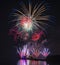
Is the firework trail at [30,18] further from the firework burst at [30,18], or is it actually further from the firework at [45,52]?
the firework at [45,52]

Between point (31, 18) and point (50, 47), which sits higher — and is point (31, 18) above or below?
above

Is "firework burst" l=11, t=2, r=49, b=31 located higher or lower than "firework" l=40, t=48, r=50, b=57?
higher

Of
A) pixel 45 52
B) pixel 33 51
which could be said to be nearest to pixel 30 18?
pixel 33 51

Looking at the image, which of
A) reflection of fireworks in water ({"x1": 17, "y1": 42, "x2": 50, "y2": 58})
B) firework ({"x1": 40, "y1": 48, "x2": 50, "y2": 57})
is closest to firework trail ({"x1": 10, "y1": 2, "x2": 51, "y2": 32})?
reflection of fireworks in water ({"x1": 17, "y1": 42, "x2": 50, "y2": 58})

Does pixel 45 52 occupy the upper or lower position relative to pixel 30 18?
lower

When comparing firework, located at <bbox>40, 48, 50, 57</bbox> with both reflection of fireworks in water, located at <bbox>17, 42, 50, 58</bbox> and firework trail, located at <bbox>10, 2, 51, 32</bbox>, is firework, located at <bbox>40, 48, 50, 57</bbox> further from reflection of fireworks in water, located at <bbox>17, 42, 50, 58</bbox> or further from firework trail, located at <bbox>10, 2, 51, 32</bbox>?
firework trail, located at <bbox>10, 2, 51, 32</bbox>

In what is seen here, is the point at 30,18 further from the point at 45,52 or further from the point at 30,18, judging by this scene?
the point at 45,52

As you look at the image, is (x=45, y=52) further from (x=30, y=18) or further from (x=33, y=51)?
(x=30, y=18)

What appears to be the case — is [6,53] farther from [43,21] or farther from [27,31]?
[43,21]

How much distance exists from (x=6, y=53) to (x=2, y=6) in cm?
211

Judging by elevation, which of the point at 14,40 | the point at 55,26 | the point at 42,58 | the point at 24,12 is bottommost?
the point at 42,58

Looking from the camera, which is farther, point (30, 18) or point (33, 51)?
point (33, 51)

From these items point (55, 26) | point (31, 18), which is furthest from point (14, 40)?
point (55, 26)

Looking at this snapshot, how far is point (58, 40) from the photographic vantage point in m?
8.75
